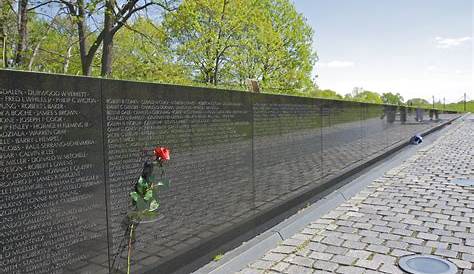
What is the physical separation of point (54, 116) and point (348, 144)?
819cm

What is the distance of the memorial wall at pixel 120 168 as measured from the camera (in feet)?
9.02

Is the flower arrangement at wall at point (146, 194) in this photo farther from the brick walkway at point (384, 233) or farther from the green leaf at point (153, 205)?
the brick walkway at point (384, 233)

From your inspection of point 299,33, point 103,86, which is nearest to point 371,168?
point 103,86

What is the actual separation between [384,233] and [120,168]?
380 centimetres

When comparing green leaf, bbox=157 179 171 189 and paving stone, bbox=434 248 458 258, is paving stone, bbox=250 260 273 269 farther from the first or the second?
paving stone, bbox=434 248 458 258

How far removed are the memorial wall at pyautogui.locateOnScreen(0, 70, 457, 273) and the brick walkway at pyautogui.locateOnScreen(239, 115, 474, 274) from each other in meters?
0.81

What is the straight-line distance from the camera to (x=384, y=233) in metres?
5.47

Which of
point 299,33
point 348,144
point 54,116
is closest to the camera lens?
point 54,116

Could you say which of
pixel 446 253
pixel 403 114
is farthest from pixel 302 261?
pixel 403 114

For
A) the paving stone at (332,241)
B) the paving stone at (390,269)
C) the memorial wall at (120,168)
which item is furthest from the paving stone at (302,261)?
the memorial wall at (120,168)

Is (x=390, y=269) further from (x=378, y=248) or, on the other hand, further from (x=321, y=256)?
(x=321, y=256)

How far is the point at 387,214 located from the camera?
642 centimetres

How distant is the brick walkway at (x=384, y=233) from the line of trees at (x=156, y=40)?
351 inches

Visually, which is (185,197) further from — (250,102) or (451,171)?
(451,171)
